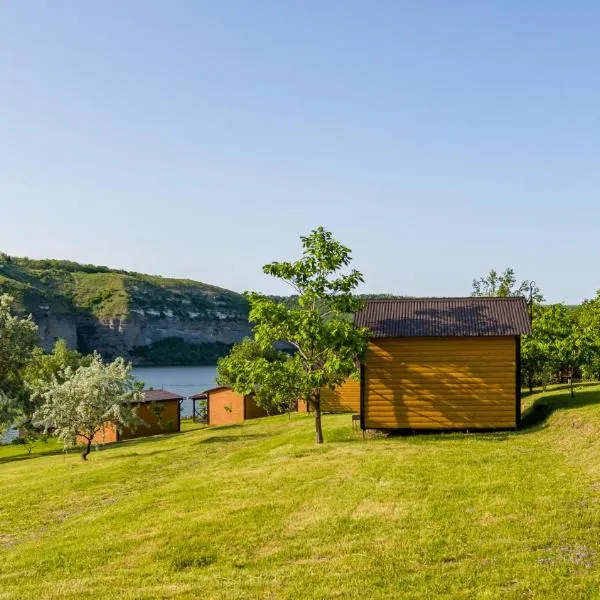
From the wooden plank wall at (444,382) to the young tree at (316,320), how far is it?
1806 mm

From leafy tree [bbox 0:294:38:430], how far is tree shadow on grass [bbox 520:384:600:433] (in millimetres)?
33818

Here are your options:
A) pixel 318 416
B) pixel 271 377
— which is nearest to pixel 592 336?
pixel 318 416

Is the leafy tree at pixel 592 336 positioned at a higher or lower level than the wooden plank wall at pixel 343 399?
higher

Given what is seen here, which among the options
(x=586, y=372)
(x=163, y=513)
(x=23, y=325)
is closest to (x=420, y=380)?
(x=163, y=513)

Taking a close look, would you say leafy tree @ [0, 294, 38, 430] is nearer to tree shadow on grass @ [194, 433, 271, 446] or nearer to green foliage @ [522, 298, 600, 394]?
tree shadow on grass @ [194, 433, 271, 446]

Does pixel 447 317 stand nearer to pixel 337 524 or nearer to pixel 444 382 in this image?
pixel 444 382

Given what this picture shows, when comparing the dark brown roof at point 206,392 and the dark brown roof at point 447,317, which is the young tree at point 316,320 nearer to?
the dark brown roof at point 447,317

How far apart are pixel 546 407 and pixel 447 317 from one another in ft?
22.0

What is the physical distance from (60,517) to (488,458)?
14282 millimetres

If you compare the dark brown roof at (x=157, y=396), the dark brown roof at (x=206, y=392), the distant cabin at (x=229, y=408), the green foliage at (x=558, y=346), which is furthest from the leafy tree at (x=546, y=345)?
the dark brown roof at (x=157, y=396)

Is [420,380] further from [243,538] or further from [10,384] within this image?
[10,384]

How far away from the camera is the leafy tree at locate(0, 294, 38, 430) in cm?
4644

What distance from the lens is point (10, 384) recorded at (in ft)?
158

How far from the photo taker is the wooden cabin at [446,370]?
29.2m
